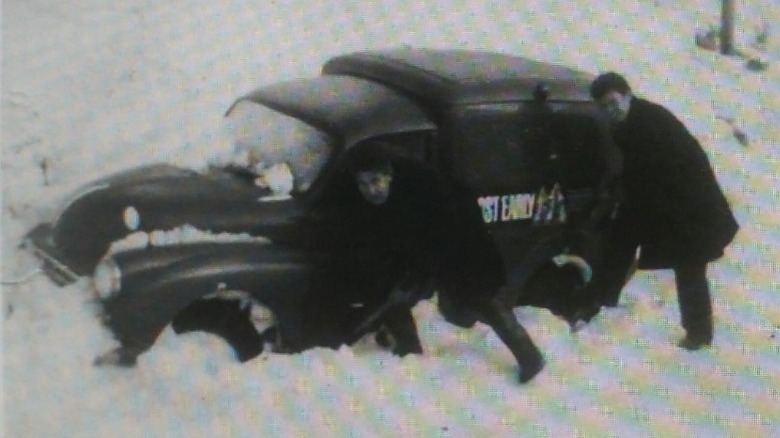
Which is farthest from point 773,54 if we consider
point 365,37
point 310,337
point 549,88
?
point 310,337

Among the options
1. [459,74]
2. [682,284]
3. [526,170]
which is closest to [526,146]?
[526,170]

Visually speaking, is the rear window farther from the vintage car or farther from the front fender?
the front fender

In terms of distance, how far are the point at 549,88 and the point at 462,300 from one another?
0.59 m

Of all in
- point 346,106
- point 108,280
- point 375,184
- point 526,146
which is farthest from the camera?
point 526,146

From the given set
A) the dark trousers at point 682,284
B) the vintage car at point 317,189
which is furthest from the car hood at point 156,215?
the dark trousers at point 682,284

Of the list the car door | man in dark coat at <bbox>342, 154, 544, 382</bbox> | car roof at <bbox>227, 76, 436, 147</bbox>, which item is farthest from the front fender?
the car door

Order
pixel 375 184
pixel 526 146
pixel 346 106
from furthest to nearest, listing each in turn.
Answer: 1. pixel 526 146
2. pixel 346 106
3. pixel 375 184

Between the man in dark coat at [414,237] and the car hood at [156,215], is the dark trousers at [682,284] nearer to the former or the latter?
the man in dark coat at [414,237]

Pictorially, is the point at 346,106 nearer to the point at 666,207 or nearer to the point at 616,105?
the point at 616,105

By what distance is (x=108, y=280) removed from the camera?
69.5 inches

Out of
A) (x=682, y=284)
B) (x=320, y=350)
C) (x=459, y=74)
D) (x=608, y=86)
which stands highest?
(x=459, y=74)

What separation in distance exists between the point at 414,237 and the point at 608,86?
0.66 m

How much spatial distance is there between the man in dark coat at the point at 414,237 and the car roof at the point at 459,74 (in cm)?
21

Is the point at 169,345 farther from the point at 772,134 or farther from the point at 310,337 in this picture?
the point at 772,134
